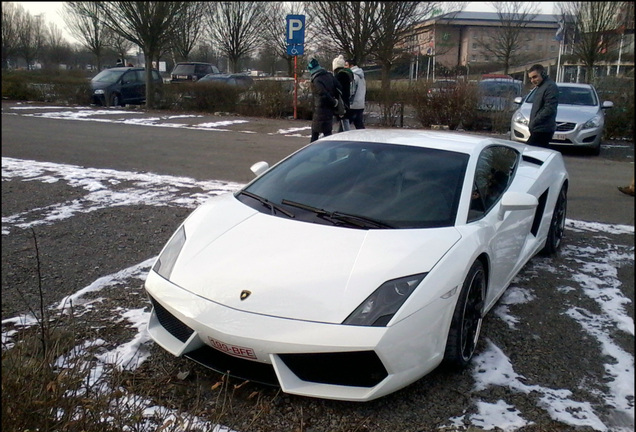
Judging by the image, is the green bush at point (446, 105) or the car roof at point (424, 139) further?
the green bush at point (446, 105)

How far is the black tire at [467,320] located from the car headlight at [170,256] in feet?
5.23

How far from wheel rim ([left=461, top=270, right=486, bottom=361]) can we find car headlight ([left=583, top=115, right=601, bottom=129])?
9791 millimetres

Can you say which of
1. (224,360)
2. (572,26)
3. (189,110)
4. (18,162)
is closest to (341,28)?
(189,110)

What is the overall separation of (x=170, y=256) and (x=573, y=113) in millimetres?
10822

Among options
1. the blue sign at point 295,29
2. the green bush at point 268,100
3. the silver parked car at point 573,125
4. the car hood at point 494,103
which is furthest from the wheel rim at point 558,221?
the green bush at point 268,100

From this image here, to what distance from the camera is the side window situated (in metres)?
4.02

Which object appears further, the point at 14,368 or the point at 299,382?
the point at 299,382

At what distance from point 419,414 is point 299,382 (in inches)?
25.0

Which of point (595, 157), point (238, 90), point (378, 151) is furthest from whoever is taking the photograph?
point (238, 90)

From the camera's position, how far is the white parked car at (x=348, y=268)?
2.95 meters

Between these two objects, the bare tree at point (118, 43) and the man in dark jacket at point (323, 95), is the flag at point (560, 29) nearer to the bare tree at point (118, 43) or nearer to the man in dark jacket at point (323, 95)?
the man in dark jacket at point (323, 95)

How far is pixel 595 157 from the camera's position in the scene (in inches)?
486

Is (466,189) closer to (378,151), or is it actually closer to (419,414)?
(378,151)

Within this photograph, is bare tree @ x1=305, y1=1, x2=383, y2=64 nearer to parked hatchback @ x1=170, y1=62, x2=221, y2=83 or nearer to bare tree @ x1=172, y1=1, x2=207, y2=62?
bare tree @ x1=172, y1=1, x2=207, y2=62
